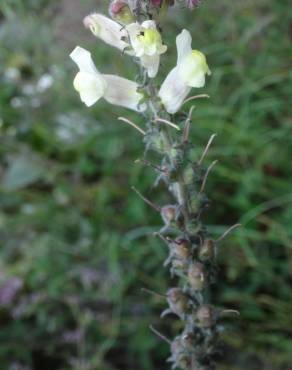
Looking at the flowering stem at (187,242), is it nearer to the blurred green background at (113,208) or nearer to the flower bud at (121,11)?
the flower bud at (121,11)

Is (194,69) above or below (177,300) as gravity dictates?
above

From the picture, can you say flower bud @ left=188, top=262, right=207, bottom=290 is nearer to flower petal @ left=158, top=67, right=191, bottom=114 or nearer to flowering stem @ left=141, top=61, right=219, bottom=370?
flowering stem @ left=141, top=61, right=219, bottom=370

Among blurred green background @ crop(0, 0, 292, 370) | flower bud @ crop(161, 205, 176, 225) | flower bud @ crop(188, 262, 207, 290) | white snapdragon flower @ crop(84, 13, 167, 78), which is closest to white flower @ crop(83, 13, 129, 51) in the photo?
white snapdragon flower @ crop(84, 13, 167, 78)

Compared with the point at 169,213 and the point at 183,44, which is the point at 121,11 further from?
the point at 169,213

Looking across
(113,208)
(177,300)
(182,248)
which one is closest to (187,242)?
(182,248)

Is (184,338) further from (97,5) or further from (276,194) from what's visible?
(97,5)

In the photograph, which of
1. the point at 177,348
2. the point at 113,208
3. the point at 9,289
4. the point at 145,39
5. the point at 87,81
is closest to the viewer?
the point at 145,39

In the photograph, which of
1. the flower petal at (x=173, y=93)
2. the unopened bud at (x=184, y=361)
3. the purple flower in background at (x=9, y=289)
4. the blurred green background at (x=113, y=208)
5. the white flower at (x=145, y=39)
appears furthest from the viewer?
the purple flower in background at (x=9, y=289)

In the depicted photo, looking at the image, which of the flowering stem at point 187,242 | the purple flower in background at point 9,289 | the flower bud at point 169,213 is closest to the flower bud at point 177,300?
the flowering stem at point 187,242
